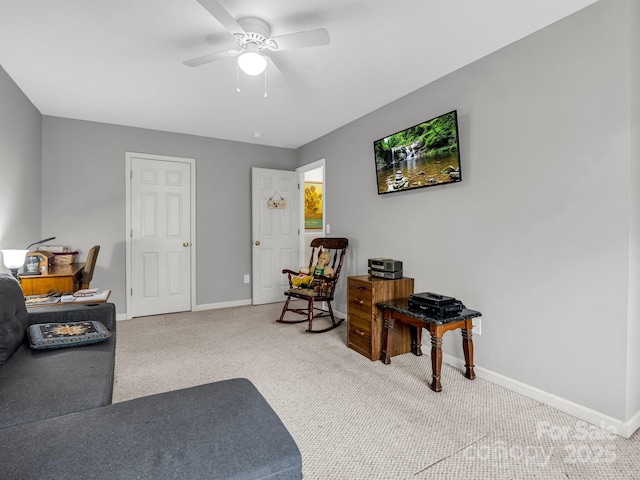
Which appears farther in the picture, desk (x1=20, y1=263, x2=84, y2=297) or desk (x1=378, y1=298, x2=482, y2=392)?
desk (x1=20, y1=263, x2=84, y2=297)

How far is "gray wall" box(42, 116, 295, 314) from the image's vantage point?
3816 mm

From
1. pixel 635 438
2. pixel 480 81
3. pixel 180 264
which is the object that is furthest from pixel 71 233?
pixel 635 438

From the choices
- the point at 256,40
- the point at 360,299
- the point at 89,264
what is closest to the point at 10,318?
the point at 89,264

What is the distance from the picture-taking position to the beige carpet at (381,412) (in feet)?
5.27

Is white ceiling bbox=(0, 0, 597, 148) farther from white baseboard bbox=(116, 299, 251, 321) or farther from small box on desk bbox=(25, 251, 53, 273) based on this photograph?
white baseboard bbox=(116, 299, 251, 321)

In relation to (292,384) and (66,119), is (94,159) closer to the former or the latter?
(66,119)

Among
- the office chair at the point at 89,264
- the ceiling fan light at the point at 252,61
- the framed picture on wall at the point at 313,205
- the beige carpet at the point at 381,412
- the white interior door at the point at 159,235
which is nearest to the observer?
the beige carpet at the point at 381,412

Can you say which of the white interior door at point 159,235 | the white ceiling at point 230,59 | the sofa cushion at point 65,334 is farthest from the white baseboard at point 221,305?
the sofa cushion at point 65,334

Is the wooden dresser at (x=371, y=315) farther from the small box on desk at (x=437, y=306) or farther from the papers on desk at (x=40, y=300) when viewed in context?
the papers on desk at (x=40, y=300)

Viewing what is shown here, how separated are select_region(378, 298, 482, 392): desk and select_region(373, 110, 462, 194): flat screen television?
1056 mm

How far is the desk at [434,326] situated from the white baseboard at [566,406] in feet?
0.48

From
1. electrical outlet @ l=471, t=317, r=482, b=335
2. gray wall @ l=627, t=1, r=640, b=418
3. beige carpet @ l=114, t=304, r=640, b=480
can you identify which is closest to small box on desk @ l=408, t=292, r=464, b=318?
electrical outlet @ l=471, t=317, r=482, b=335

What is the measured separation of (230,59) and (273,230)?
2723 millimetres

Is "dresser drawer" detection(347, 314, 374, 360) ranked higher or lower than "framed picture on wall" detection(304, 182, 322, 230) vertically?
lower
